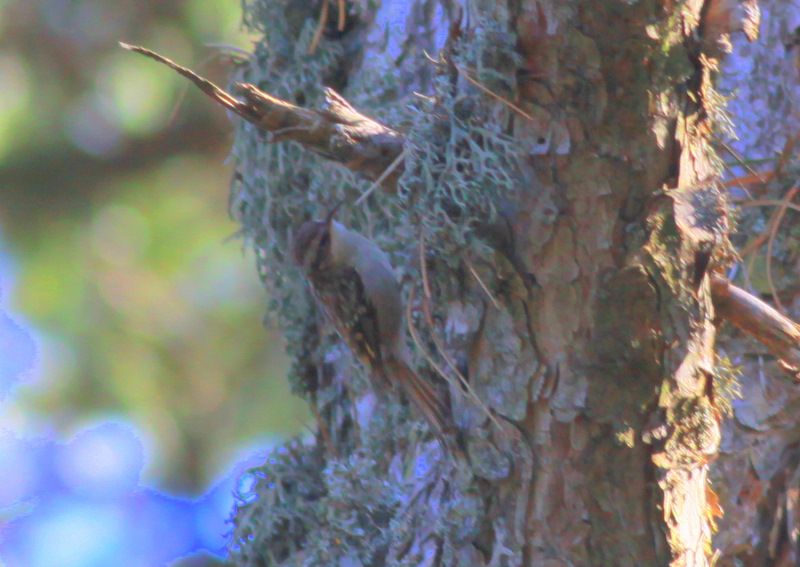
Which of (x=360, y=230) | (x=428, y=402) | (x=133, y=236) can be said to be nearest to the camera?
(x=428, y=402)

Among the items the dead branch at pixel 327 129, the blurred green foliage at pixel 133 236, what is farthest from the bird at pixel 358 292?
the blurred green foliage at pixel 133 236

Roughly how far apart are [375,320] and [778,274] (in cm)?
72

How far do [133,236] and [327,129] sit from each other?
1816mm

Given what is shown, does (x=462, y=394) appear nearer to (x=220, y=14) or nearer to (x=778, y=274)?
(x=778, y=274)

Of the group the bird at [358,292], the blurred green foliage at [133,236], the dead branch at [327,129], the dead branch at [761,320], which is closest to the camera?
the dead branch at [327,129]

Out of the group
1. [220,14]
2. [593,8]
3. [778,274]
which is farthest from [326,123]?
[220,14]

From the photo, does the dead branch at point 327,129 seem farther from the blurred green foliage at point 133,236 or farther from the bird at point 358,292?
the blurred green foliage at point 133,236

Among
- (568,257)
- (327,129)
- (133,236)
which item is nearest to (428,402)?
(568,257)

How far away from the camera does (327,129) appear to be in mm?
1045

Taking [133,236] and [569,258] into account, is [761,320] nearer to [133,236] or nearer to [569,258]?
[569,258]

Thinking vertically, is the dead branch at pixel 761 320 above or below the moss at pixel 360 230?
below

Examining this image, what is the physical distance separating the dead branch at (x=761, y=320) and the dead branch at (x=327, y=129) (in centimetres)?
44

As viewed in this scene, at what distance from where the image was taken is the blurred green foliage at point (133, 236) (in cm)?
249

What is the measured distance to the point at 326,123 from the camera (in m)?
1.04
